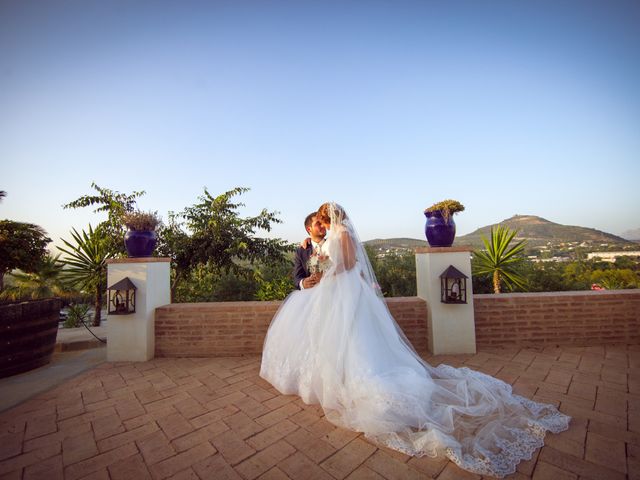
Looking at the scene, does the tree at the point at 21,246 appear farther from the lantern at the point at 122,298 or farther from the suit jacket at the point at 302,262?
the suit jacket at the point at 302,262

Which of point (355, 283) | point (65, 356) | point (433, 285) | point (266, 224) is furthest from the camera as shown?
point (266, 224)

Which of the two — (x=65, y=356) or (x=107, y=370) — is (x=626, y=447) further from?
(x=65, y=356)

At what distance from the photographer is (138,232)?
3.65 metres

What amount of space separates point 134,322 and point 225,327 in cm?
126

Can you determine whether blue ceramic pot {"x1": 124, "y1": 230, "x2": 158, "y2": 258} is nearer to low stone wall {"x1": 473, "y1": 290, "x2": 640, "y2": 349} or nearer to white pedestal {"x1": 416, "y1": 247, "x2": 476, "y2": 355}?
white pedestal {"x1": 416, "y1": 247, "x2": 476, "y2": 355}

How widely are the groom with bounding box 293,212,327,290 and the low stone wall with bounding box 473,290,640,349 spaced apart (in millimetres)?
2516

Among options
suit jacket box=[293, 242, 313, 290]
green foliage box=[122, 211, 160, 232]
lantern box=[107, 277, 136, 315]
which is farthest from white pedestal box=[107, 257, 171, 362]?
suit jacket box=[293, 242, 313, 290]

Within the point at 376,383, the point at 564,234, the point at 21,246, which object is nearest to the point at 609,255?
the point at 564,234

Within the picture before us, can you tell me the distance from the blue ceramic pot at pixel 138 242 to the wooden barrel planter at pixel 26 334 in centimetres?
129

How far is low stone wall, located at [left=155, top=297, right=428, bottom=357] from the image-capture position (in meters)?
3.65

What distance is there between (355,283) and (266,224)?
17.8ft

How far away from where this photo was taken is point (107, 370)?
326 centimetres

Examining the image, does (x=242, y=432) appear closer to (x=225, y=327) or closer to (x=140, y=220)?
(x=225, y=327)

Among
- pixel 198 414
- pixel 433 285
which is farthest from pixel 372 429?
pixel 433 285
